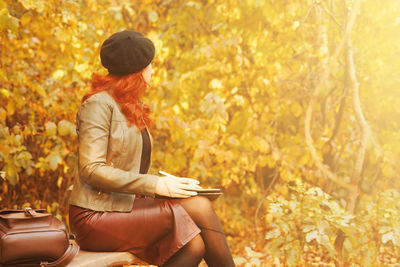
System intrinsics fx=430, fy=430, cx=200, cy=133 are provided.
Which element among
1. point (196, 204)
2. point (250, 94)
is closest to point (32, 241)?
point (196, 204)

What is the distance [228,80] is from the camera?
4672mm

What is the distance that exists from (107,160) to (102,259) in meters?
0.49

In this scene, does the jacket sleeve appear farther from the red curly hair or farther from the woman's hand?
the red curly hair

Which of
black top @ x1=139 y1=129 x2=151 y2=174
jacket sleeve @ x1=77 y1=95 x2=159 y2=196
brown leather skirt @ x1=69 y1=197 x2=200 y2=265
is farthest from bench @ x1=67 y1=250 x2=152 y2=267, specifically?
black top @ x1=139 y1=129 x2=151 y2=174

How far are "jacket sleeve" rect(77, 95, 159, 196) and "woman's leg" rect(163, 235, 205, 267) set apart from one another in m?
0.34

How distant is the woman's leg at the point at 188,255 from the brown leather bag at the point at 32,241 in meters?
0.51

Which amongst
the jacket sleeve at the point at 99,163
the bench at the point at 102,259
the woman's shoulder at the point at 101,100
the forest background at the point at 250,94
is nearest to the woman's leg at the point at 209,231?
the jacket sleeve at the point at 99,163

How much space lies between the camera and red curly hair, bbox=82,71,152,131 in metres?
2.29

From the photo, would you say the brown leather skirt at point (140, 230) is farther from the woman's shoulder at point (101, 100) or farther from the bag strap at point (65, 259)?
the woman's shoulder at point (101, 100)

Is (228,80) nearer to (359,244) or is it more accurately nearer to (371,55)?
(371,55)

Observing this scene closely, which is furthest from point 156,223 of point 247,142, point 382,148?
point 382,148

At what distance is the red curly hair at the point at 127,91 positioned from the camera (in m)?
2.29

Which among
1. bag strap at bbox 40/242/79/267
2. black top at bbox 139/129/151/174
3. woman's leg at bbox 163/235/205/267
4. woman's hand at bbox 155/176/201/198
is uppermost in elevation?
black top at bbox 139/129/151/174

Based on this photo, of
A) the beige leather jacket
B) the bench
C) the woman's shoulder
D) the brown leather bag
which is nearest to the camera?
the brown leather bag
